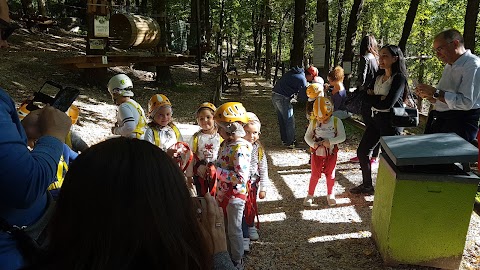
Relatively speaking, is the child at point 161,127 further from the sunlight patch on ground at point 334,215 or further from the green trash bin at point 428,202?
the green trash bin at point 428,202

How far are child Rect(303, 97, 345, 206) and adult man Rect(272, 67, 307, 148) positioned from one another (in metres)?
3.02

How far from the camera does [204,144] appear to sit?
421 centimetres

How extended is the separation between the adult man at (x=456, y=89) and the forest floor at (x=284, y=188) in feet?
4.04

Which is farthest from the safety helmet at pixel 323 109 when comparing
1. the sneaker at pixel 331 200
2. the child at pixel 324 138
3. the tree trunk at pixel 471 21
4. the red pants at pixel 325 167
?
the tree trunk at pixel 471 21

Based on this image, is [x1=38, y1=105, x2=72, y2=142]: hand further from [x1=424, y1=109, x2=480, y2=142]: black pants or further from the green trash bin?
[x1=424, y1=109, x2=480, y2=142]: black pants

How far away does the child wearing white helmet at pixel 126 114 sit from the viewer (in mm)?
4242

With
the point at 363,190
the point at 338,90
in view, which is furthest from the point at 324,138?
the point at 338,90

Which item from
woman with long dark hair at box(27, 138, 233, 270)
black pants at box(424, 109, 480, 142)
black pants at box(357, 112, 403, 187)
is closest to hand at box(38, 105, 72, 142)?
woman with long dark hair at box(27, 138, 233, 270)

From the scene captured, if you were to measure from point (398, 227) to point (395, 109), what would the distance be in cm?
170

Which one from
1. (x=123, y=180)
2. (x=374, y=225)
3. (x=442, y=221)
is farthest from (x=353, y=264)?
(x=123, y=180)

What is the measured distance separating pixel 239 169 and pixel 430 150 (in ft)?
5.65

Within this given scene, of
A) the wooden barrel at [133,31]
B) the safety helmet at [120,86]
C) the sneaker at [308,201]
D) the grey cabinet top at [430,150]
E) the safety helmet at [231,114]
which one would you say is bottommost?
the sneaker at [308,201]

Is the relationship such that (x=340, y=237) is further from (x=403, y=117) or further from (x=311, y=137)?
(x=403, y=117)

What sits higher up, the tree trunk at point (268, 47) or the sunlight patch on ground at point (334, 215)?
the tree trunk at point (268, 47)
